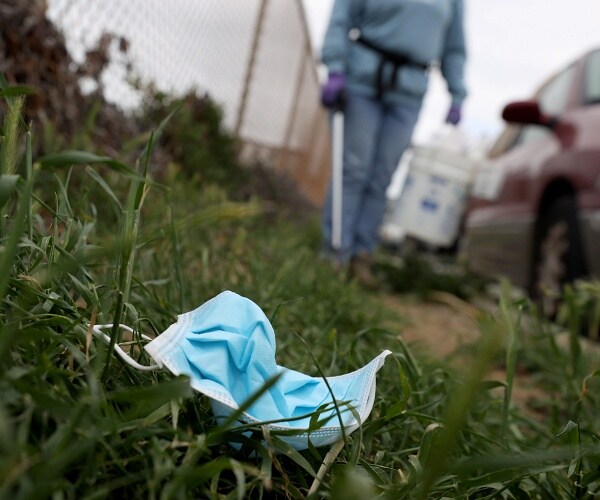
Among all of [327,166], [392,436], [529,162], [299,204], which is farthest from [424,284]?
[327,166]

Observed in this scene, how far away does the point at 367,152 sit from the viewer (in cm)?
440

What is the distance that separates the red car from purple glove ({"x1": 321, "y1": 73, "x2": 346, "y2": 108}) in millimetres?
1021

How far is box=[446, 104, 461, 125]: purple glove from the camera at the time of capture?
4.98 m

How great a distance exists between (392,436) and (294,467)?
0.91 feet

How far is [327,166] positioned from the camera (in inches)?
665

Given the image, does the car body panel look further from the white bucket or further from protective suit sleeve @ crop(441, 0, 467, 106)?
protective suit sleeve @ crop(441, 0, 467, 106)

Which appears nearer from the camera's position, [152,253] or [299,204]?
[152,253]

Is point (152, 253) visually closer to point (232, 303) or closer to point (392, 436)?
point (232, 303)

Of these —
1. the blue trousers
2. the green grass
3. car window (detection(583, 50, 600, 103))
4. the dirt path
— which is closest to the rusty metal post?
the blue trousers

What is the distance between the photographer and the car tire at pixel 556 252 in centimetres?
332

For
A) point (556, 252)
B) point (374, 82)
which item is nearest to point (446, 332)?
point (556, 252)

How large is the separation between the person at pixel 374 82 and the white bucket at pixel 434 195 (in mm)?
1362

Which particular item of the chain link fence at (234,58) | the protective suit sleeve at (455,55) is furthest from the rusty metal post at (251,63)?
the protective suit sleeve at (455,55)

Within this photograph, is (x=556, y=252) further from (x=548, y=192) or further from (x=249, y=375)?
(x=249, y=375)
